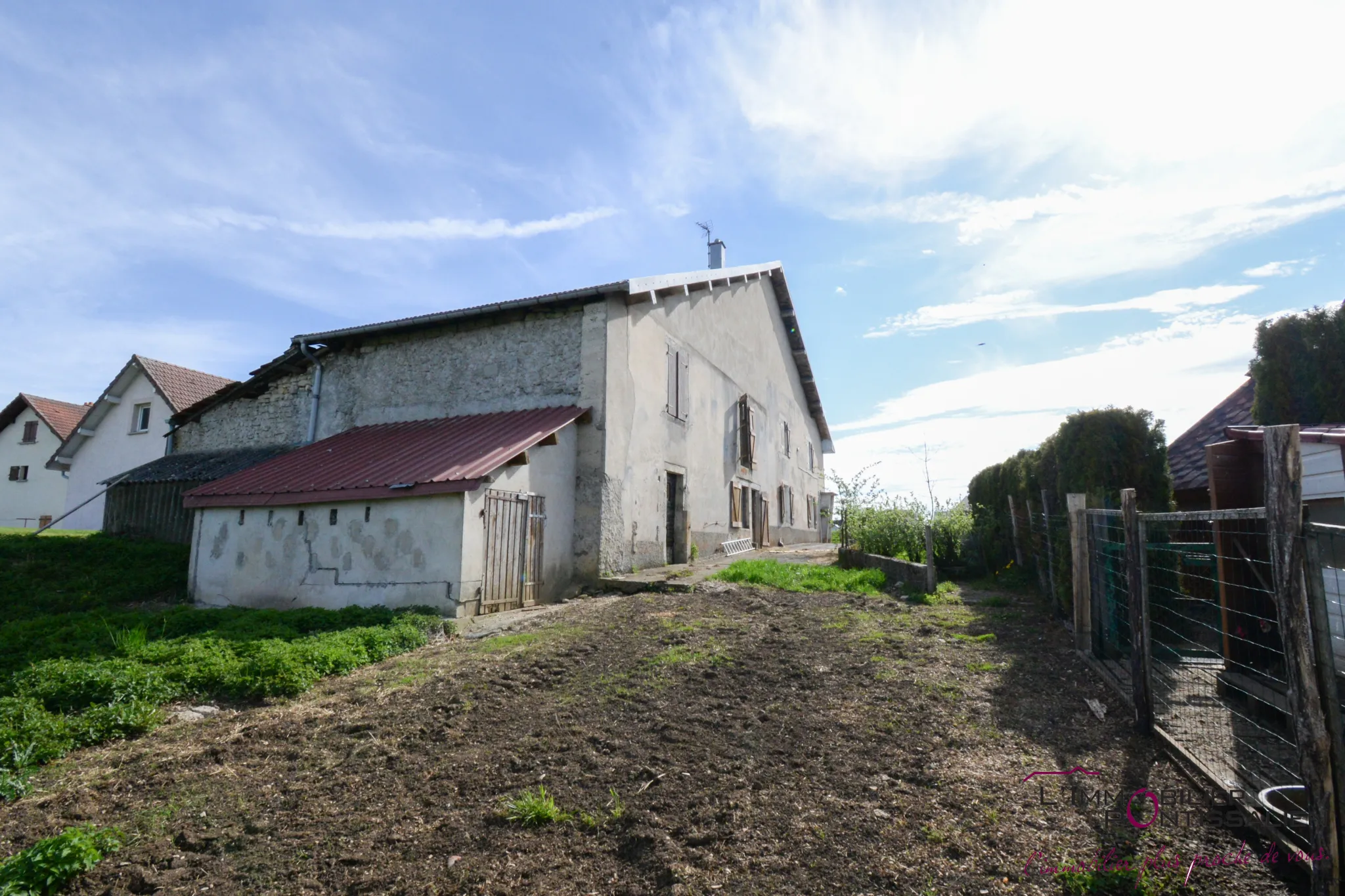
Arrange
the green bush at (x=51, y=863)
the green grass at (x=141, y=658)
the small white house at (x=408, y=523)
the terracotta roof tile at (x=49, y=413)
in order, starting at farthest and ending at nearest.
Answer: the terracotta roof tile at (x=49, y=413)
the small white house at (x=408, y=523)
the green grass at (x=141, y=658)
the green bush at (x=51, y=863)

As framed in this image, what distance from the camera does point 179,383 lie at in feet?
70.3

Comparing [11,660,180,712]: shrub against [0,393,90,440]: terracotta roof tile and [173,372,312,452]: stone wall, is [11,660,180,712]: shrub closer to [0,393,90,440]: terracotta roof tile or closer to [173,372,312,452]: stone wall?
[173,372,312,452]: stone wall

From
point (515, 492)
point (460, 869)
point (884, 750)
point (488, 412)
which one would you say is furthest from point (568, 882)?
point (488, 412)

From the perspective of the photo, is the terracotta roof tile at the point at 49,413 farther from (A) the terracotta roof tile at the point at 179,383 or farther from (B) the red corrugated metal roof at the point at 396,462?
(B) the red corrugated metal roof at the point at 396,462

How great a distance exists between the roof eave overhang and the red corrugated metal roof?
0.01 m

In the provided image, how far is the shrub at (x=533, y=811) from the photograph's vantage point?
3447mm

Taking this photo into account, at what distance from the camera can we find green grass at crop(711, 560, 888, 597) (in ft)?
33.8

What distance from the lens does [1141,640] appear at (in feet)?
14.5

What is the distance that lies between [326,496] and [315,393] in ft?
18.4

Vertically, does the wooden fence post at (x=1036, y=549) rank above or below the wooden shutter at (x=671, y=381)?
below

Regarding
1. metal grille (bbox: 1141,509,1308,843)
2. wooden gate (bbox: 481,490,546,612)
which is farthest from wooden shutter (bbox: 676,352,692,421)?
metal grille (bbox: 1141,509,1308,843)

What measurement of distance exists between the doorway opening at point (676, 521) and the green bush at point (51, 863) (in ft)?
34.4

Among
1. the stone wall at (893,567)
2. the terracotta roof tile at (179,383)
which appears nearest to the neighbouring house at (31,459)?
the terracotta roof tile at (179,383)

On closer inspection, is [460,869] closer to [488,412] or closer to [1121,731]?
[1121,731]
